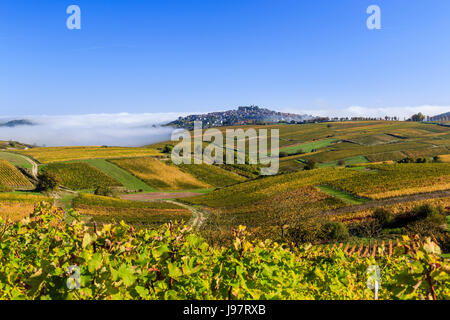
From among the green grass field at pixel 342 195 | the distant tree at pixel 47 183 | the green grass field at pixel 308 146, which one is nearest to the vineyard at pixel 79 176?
the distant tree at pixel 47 183

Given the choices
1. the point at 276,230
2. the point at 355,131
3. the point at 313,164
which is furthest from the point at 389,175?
the point at 355,131

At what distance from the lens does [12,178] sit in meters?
81.2

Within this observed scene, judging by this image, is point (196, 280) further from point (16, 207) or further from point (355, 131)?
point (355, 131)

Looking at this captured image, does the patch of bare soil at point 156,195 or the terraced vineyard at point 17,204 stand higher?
the terraced vineyard at point 17,204

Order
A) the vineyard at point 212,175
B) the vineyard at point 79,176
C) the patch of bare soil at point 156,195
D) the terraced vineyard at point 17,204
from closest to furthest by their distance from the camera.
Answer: the terraced vineyard at point 17,204 < the patch of bare soil at point 156,195 < the vineyard at point 79,176 < the vineyard at point 212,175

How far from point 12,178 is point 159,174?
40.0m

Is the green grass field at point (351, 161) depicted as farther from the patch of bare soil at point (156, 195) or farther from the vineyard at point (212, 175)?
the patch of bare soil at point (156, 195)

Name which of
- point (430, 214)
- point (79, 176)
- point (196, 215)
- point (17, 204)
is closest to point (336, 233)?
→ point (430, 214)

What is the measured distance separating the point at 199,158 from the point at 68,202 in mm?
72570

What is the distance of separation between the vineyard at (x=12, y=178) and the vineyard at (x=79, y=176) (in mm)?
7480

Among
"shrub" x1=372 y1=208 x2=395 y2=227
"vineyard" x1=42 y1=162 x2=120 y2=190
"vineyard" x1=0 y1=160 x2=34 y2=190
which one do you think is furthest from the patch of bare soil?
"shrub" x1=372 y1=208 x2=395 y2=227

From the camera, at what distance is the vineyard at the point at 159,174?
97.9m

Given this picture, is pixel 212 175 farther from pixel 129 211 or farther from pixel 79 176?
pixel 129 211

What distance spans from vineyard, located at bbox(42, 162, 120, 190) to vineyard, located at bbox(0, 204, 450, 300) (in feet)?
284
